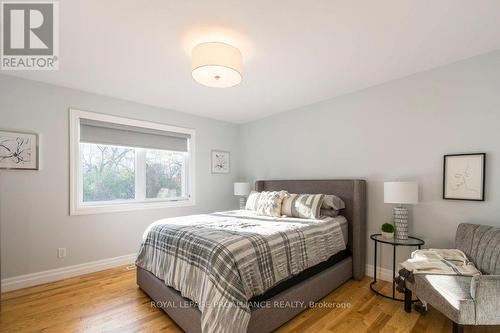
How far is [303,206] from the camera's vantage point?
286cm

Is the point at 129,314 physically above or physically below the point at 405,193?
below

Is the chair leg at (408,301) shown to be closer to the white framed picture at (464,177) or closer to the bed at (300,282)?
the bed at (300,282)

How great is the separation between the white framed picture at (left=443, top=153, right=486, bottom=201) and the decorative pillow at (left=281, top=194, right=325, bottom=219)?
1.24 meters

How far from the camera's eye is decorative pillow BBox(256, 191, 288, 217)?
2996mm

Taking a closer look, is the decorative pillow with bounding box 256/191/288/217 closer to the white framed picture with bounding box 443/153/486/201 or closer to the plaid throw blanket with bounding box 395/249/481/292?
the plaid throw blanket with bounding box 395/249/481/292

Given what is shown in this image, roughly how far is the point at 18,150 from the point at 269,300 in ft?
10.1

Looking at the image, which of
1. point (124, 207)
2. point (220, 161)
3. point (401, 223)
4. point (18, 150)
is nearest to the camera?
point (401, 223)

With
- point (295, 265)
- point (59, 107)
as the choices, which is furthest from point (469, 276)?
point (59, 107)

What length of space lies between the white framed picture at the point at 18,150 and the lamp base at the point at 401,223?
4.08 m

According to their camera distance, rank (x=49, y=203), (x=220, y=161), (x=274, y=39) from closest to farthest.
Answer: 1. (x=274, y=39)
2. (x=49, y=203)
3. (x=220, y=161)

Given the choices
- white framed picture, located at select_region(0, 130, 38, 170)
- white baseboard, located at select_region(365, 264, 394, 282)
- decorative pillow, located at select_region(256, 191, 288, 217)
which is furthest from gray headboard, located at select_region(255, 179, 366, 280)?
white framed picture, located at select_region(0, 130, 38, 170)

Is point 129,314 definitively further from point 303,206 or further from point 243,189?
point 243,189

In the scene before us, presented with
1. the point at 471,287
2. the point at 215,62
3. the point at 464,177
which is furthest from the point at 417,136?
the point at 215,62

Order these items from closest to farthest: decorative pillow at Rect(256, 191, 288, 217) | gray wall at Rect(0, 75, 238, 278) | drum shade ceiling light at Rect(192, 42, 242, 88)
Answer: drum shade ceiling light at Rect(192, 42, 242, 88)
gray wall at Rect(0, 75, 238, 278)
decorative pillow at Rect(256, 191, 288, 217)
